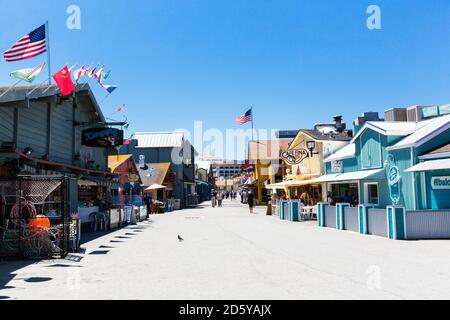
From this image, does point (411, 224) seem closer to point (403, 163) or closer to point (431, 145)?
point (403, 163)

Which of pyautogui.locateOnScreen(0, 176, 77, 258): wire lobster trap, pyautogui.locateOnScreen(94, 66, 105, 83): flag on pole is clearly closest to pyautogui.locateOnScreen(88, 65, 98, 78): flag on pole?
pyautogui.locateOnScreen(94, 66, 105, 83): flag on pole

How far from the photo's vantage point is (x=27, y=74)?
13.7 meters

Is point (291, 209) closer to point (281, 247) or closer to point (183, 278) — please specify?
point (281, 247)

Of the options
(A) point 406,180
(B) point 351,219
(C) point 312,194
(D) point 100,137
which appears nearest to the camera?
(A) point 406,180

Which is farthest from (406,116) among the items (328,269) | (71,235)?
(71,235)

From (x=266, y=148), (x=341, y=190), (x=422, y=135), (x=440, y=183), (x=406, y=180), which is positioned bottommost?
(x=341, y=190)

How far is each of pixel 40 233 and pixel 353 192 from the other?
19.2 meters

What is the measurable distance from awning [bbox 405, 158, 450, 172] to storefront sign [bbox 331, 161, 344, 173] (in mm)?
7710

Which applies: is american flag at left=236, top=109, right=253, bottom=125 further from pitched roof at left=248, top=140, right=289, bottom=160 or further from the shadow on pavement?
the shadow on pavement

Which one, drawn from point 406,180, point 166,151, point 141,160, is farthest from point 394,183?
point 166,151

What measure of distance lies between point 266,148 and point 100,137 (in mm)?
32820

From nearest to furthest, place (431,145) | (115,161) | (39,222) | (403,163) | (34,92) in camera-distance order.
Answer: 1. (39,222)
2. (34,92)
3. (431,145)
4. (403,163)
5. (115,161)

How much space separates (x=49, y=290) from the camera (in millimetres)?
7586
